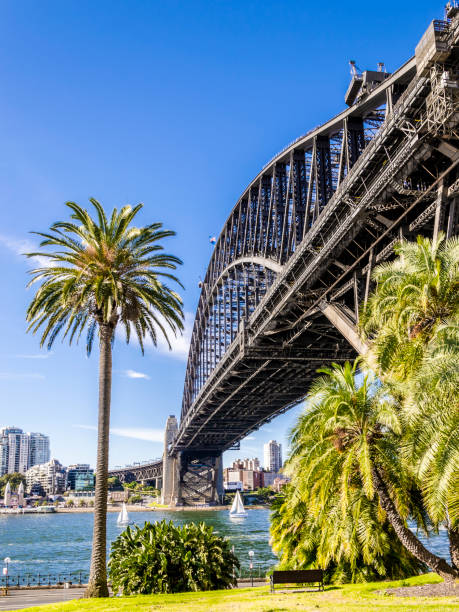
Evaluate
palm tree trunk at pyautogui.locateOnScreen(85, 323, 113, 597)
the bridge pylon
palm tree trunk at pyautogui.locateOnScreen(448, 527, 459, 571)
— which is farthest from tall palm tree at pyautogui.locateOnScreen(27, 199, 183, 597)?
the bridge pylon

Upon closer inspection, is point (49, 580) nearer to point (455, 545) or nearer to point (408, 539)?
point (408, 539)

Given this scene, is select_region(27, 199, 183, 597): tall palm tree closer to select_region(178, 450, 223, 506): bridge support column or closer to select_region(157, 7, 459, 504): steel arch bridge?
select_region(157, 7, 459, 504): steel arch bridge

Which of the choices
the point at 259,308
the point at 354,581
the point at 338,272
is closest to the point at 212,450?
the point at 259,308

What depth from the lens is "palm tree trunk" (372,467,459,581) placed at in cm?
1914

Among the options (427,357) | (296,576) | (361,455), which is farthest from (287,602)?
(427,357)

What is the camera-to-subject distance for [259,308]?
5034cm

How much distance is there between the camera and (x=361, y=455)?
60.4ft

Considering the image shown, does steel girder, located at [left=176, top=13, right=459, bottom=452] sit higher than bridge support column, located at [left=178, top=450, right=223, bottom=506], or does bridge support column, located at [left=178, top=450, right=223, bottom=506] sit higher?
steel girder, located at [left=176, top=13, right=459, bottom=452]

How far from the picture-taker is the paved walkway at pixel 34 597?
29695 mm

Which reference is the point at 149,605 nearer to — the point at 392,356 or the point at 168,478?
the point at 392,356

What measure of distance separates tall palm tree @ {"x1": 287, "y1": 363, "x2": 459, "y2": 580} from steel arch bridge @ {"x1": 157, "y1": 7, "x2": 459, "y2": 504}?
8636mm

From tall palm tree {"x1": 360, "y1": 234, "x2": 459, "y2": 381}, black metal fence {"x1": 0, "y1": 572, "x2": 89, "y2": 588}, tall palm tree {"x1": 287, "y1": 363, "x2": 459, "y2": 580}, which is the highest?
tall palm tree {"x1": 360, "y1": 234, "x2": 459, "y2": 381}

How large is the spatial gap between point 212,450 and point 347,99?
116 m

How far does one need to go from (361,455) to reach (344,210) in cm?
1714
